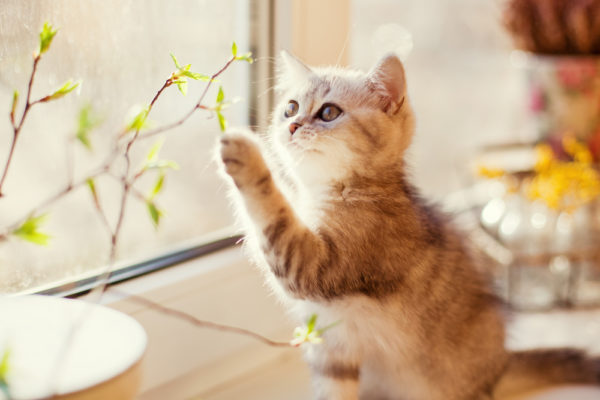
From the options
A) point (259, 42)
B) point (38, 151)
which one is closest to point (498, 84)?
point (259, 42)

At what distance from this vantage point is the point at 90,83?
86 cm

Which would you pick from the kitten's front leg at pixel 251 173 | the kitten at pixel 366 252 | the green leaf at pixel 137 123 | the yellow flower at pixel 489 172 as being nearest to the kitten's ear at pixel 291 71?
the kitten at pixel 366 252

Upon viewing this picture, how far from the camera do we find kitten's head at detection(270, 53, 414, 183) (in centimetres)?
83

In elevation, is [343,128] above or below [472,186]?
above

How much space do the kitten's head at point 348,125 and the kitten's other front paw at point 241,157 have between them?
16cm

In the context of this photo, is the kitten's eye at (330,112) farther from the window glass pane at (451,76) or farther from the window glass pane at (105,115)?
the window glass pane at (451,76)

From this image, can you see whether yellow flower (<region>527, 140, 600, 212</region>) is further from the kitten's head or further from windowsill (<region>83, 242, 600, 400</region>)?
the kitten's head

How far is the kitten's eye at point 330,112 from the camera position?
87cm

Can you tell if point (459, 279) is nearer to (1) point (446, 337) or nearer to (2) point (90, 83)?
(1) point (446, 337)

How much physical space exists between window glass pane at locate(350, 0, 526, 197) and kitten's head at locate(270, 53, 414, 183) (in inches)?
23.4

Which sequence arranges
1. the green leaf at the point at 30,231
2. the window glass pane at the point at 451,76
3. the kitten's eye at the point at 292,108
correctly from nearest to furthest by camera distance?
1. the green leaf at the point at 30,231
2. the kitten's eye at the point at 292,108
3. the window glass pane at the point at 451,76

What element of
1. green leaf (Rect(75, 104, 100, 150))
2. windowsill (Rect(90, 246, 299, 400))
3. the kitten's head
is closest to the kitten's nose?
the kitten's head

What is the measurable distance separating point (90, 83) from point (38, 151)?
0.11 metres

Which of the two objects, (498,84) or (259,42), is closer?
(259,42)
